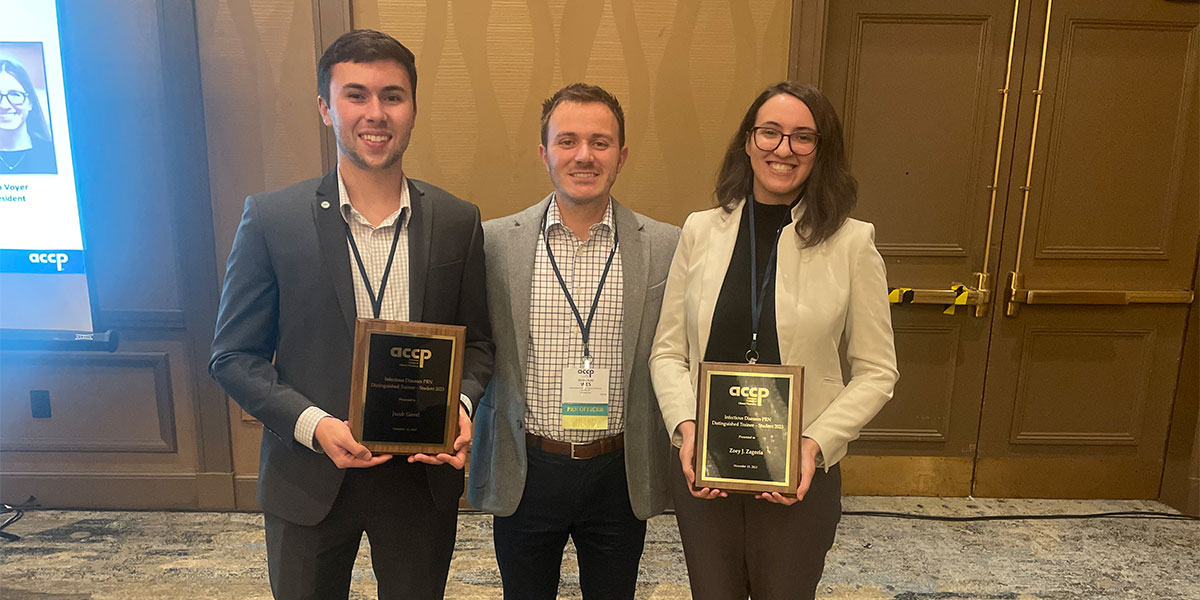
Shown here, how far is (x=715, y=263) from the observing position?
1.47 m

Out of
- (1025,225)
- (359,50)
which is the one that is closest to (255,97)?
(359,50)

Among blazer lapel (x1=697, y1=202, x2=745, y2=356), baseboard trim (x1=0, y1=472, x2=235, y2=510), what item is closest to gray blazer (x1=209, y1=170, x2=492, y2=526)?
blazer lapel (x1=697, y1=202, x2=745, y2=356)

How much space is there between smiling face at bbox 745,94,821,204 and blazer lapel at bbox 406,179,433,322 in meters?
0.72

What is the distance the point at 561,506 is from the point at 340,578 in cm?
51

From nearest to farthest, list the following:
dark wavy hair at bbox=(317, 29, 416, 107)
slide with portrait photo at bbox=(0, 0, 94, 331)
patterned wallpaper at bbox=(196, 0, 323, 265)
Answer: dark wavy hair at bbox=(317, 29, 416, 107) → slide with portrait photo at bbox=(0, 0, 94, 331) → patterned wallpaper at bbox=(196, 0, 323, 265)

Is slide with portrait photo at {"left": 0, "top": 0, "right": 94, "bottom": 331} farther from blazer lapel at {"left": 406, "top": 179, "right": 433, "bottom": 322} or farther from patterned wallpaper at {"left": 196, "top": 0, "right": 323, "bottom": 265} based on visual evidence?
blazer lapel at {"left": 406, "top": 179, "right": 433, "bottom": 322}

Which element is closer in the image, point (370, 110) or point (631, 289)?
point (370, 110)

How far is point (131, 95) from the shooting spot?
8.94ft

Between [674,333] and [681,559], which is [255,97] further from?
[681,559]

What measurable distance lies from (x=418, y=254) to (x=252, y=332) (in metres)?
0.36

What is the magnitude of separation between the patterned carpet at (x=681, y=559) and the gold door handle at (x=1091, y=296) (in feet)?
3.25

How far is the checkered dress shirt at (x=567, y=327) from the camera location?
1569 mm

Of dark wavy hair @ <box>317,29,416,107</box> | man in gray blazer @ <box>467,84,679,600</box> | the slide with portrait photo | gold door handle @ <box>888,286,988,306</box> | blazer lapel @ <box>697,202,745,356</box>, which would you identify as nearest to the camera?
dark wavy hair @ <box>317,29,416,107</box>

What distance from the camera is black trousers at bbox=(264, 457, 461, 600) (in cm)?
141
